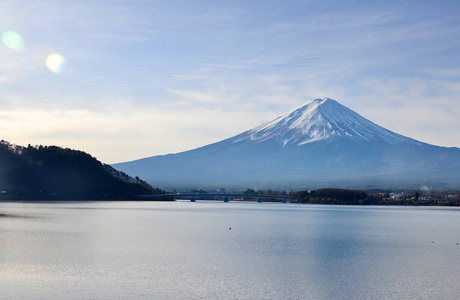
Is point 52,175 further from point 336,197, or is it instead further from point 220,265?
point 220,265

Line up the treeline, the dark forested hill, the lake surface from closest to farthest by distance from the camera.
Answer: the lake surface → the dark forested hill → the treeline

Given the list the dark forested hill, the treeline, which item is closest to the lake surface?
the dark forested hill

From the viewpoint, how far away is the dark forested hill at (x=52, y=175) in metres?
152

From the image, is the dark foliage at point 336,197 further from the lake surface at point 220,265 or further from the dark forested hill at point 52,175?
the lake surface at point 220,265

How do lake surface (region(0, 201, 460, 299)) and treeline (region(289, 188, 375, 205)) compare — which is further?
treeline (region(289, 188, 375, 205))

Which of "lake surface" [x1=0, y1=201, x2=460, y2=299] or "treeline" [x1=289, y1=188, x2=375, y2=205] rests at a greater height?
"treeline" [x1=289, y1=188, x2=375, y2=205]

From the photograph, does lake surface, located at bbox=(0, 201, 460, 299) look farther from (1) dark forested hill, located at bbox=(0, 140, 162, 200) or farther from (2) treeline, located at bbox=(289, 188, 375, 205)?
(2) treeline, located at bbox=(289, 188, 375, 205)

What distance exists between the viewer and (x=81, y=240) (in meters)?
47.1

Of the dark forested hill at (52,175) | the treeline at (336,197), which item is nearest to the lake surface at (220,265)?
the dark forested hill at (52,175)

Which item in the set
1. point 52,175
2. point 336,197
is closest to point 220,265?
point 52,175

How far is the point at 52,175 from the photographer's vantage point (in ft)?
515

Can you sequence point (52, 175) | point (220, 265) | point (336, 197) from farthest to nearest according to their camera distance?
point (336, 197), point (52, 175), point (220, 265)

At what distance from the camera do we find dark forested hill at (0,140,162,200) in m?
152

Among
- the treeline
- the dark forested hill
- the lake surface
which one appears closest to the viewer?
the lake surface
